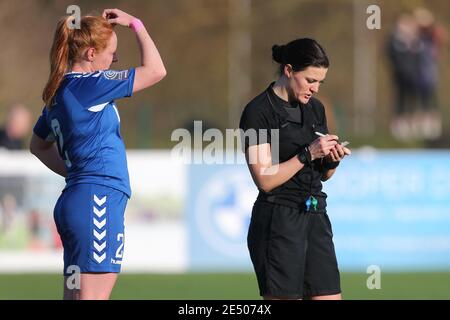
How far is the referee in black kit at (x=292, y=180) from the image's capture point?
6.14m

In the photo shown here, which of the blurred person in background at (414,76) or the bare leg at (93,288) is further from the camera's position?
the blurred person in background at (414,76)

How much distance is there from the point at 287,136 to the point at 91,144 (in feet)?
3.98

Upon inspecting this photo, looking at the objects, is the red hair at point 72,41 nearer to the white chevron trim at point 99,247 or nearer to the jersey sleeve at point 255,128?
the white chevron trim at point 99,247

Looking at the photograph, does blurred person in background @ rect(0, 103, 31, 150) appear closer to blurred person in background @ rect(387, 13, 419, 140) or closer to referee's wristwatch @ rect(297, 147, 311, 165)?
blurred person in background @ rect(387, 13, 419, 140)

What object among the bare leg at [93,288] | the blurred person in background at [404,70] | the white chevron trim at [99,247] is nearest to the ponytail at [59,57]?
the white chevron trim at [99,247]

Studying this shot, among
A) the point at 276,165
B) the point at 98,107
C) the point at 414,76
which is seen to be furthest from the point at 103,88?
the point at 414,76

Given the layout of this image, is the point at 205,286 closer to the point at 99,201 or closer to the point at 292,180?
the point at 292,180

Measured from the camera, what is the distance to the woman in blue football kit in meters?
5.68

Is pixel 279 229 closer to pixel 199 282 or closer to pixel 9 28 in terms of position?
pixel 199 282

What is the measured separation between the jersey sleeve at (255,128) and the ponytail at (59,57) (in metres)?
1.09

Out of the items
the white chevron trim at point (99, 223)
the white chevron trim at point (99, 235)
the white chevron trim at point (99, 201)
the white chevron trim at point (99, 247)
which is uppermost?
the white chevron trim at point (99, 201)

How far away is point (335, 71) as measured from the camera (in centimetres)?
2183

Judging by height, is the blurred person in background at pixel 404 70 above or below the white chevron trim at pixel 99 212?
above
